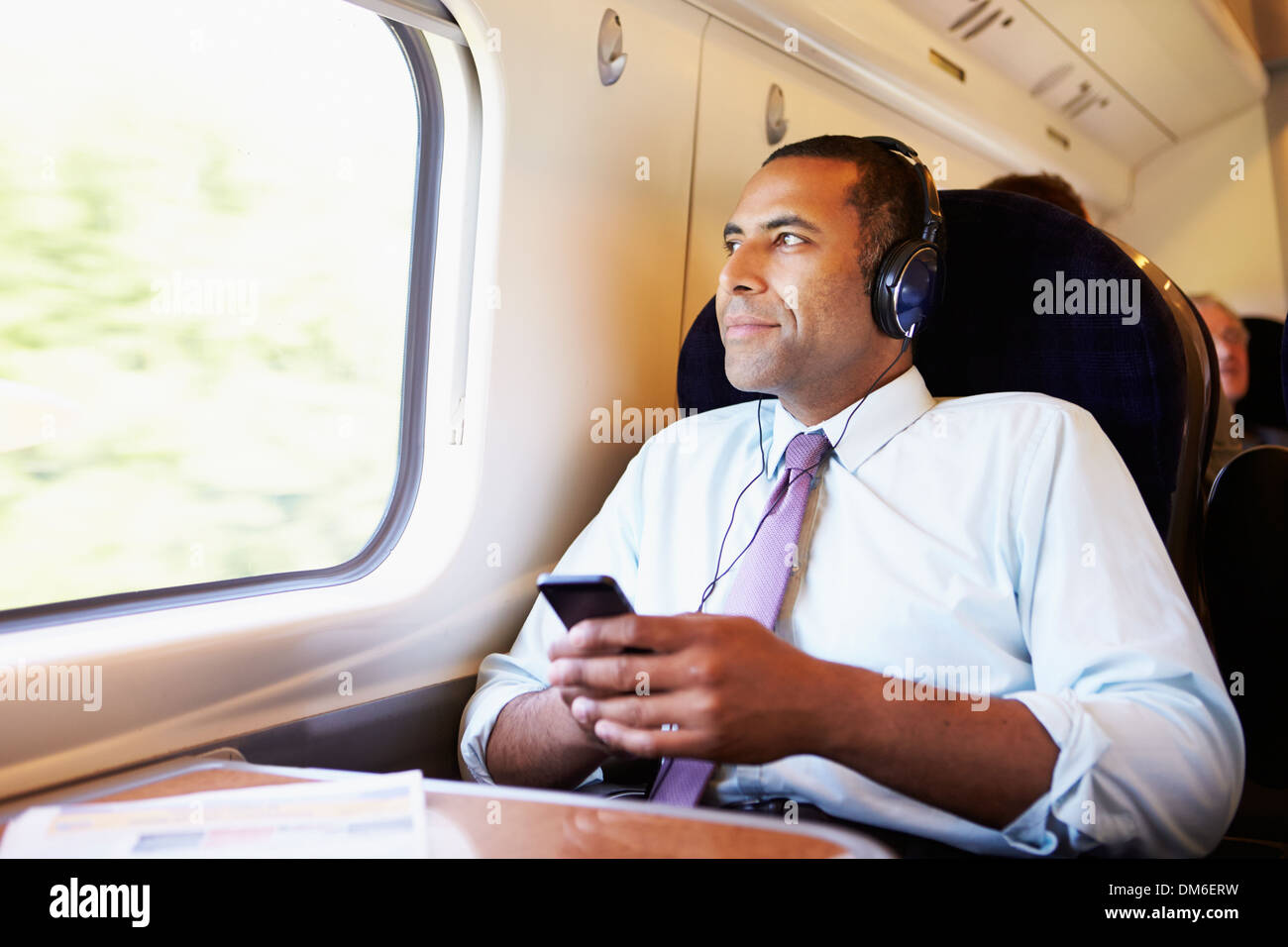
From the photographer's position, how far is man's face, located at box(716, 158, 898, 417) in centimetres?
155

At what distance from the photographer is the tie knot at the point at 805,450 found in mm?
1492

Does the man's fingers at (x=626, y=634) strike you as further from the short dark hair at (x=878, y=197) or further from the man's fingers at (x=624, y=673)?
the short dark hair at (x=878, y=197)

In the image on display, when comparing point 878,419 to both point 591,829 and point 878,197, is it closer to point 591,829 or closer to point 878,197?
point 878,197

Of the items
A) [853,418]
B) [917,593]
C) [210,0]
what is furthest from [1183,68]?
[210,0]

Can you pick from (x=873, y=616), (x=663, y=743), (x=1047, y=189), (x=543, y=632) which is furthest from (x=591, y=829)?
(x=1047, y=189)

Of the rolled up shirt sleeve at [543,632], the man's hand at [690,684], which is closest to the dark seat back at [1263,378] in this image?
the rolled up shirt sleeve at [543,632]

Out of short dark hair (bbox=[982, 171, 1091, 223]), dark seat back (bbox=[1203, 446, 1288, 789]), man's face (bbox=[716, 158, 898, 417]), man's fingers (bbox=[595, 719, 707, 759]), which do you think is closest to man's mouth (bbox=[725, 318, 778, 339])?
man's face (bbox=[716, 158, 898, 417])

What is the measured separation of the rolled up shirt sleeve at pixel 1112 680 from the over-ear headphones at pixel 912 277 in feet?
1.03

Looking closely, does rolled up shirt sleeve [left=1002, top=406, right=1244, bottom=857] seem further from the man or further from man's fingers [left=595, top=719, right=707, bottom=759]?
man's fingers [left=595, top=719, right=707, bottom=759]

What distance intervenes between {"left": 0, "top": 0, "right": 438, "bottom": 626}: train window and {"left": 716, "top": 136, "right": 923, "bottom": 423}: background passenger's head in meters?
0.59

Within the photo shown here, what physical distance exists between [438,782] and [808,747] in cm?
40

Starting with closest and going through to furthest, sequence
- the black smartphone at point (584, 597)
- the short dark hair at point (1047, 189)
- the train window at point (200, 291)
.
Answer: the black smartphone at point (584, 597), the train window at point (200, 291), the short dark hair at point (1047, 189)

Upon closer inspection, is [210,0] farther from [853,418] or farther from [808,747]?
[808,747]
